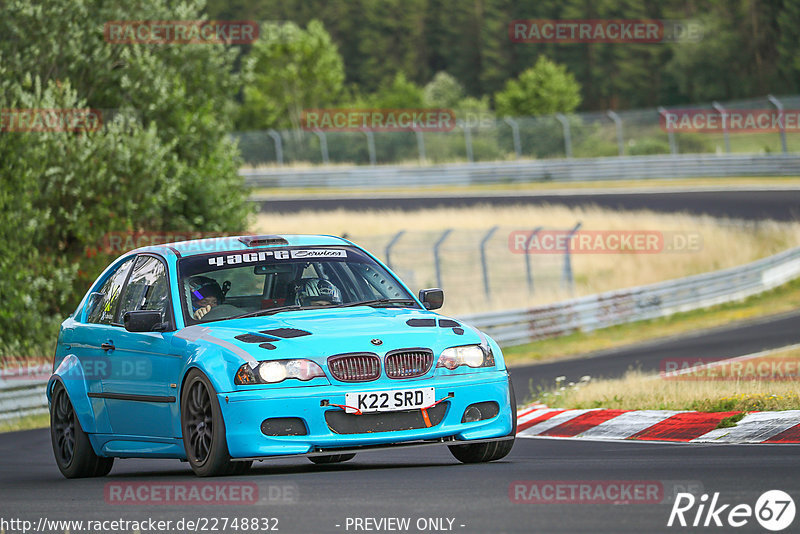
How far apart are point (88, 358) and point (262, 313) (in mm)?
1633

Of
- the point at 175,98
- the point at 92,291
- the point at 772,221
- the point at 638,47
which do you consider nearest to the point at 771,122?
the point at 772,221

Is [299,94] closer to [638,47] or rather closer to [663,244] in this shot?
[638,47]

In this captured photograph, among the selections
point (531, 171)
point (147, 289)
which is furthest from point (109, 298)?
point (531, 171)

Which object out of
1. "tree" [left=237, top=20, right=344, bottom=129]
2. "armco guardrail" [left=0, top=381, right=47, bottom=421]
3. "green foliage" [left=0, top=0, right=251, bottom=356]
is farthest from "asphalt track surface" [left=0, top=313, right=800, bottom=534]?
"tree" [left=237, top=20, right=344, bottom=129]

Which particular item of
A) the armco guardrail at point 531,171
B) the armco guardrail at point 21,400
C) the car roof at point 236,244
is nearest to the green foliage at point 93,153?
the armco guardrail at point 21,400

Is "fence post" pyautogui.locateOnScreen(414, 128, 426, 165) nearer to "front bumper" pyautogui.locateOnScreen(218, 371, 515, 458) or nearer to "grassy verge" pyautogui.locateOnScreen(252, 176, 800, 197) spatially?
"grassy verge" pyautogui.locateOnScreen(252, 176, 800, 197)

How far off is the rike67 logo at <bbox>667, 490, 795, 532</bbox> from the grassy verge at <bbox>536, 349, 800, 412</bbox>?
347cm

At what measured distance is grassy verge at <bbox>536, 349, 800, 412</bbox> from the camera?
33.9ft

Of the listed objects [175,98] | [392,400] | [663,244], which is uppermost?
[175,98]

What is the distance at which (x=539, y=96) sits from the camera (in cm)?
8362

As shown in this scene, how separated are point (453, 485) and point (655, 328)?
19368 millimetres

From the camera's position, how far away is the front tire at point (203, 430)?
7.74 meters

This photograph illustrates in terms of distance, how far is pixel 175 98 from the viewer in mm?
26203

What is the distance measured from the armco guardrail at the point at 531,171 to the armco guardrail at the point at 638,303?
15180 mm
